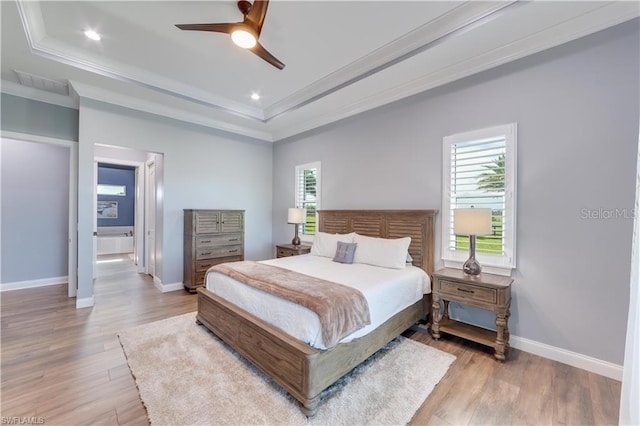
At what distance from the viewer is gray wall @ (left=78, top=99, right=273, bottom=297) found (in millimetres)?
4004

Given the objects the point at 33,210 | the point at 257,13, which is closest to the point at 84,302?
the point at 33,210

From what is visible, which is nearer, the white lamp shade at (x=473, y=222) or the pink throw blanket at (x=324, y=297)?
the pink throw blanket at (x=324, y=297)

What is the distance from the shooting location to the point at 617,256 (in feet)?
7.38

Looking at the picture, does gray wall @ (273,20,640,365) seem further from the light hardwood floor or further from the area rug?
the area rug

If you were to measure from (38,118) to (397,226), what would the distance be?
5491mm

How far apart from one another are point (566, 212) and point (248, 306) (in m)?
3.12

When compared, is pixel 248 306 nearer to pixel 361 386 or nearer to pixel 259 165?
pixel 361 386

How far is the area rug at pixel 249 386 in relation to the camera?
1797 mm

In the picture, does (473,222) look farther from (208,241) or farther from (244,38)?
(208,241)

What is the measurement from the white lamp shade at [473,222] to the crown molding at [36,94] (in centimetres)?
561

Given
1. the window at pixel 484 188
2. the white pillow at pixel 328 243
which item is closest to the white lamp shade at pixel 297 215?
the white pillow at pixel 328 243

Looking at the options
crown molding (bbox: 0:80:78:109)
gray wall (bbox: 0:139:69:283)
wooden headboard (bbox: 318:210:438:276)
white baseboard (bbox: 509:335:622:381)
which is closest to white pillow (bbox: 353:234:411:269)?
wooden headboard (bbox: 318:210:438:276)

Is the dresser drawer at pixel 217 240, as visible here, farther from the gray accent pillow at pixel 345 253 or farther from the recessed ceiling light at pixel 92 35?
the recessed ceiling light at pixel 92 35

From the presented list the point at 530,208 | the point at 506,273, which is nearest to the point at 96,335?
the point at 506,273
